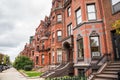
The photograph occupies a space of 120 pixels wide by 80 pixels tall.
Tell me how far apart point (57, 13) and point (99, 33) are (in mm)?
13910

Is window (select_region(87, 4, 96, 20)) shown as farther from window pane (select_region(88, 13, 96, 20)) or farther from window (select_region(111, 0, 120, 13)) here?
window (select_region(111, 0, 120, 13))

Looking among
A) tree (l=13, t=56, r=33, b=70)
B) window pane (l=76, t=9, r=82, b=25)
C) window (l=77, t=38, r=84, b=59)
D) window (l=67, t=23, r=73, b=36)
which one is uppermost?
window pane (l=76, t=9, r=82, b=25)

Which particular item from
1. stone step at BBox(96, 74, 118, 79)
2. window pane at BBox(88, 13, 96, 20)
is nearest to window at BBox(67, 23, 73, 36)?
window pane at BBox(88, 13, 96, 20)

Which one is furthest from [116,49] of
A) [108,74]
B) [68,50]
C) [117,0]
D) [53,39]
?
[53,39]

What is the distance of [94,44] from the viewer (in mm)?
16578

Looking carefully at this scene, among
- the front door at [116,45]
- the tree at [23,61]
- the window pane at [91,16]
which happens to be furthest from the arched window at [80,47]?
the tree at [23,61]

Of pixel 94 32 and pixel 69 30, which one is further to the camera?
pixel 69 30

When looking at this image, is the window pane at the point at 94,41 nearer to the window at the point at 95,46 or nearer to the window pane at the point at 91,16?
the window at the point at 95,46

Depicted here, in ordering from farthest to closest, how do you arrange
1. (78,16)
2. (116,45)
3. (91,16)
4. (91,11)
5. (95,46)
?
(78,16) → (91,11) → (91,16) → (95,46) → (116,45)

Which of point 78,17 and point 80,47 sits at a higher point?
point 78,17

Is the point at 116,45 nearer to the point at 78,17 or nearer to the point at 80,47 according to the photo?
the point at 80,47

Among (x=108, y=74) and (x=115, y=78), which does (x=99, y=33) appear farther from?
(x=115, y=78)

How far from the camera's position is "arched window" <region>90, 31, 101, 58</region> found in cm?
1634

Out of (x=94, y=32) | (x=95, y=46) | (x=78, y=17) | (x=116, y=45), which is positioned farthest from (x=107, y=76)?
(x=78, y=17)
